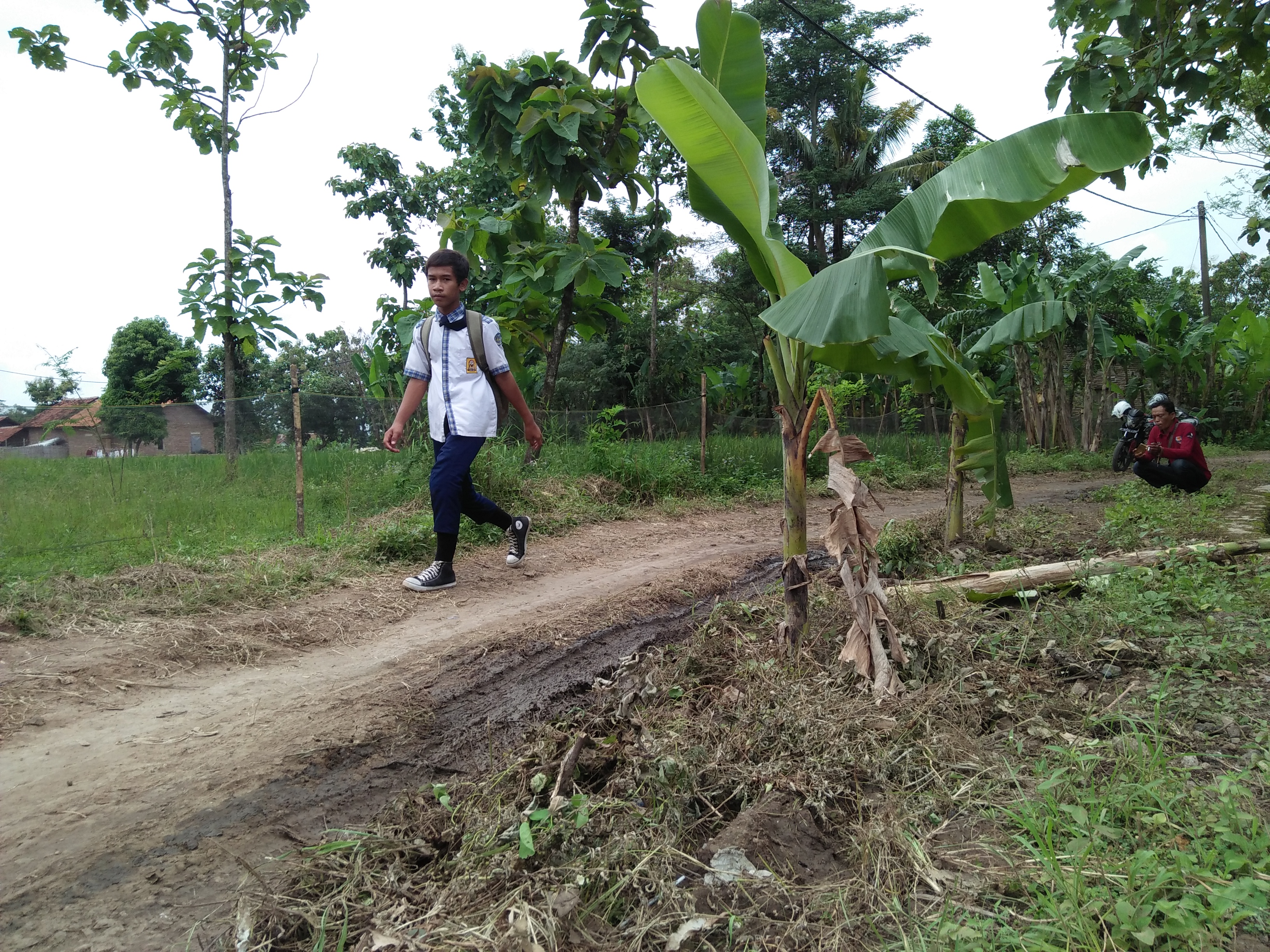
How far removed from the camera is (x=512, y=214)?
8172 mm

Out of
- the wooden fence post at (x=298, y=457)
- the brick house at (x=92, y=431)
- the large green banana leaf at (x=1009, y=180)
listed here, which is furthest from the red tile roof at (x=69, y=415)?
the large green banana leaf at (x=1009, y=180)

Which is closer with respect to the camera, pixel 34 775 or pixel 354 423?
pixel 34 775

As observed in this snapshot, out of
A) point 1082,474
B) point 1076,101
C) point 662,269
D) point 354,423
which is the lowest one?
point 1082,474

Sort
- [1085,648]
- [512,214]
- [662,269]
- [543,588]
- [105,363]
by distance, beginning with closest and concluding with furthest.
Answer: [1085,648] < [543,588] < [512,214] < [662,269] < [105,363]

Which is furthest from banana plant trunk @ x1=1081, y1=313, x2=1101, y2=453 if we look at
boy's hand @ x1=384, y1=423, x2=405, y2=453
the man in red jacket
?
boy's hand @ x1=384, y1=423, x2=405, y2=453

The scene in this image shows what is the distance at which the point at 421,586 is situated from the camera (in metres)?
4.47

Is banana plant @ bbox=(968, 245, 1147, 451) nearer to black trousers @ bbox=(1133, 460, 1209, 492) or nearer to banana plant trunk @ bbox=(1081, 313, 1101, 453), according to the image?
banana plant trunk @ bbox=(1081, 313, 1101, 453)

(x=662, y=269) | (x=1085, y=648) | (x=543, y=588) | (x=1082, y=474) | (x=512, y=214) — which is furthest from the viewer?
(x=662, y=269)

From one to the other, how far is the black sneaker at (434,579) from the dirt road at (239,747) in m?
0.08

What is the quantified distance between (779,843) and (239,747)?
181 centimetres

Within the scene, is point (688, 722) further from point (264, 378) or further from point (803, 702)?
point (264, 378)

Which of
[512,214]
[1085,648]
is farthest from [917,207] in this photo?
[512,214]

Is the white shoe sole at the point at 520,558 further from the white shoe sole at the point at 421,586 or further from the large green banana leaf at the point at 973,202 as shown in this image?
the large green banana leaf at the point at 973,202

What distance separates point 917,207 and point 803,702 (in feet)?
7.06
